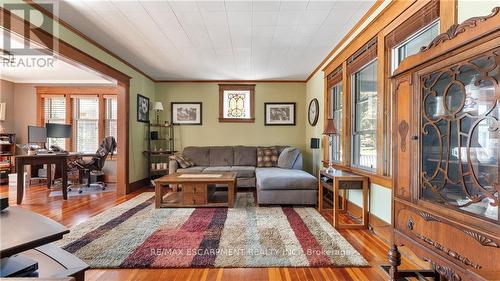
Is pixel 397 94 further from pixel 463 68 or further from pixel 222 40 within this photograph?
pixel 222 40

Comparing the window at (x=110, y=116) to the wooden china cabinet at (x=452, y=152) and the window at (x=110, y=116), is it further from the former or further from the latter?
the wooden china cabinet at (x=452, y=152)

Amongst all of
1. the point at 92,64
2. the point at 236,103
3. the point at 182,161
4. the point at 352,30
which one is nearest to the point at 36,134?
the point at 92,64

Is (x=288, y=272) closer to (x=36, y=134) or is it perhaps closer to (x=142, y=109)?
(x=142, y=109)

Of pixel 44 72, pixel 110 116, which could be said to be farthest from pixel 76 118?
pixel 44 72

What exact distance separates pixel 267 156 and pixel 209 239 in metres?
3.25

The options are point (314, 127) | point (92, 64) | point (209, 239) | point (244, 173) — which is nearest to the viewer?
point (209, 239)

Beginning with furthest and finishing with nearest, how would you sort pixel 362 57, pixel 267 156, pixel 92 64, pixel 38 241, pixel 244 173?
pixel 267 156
pixel 244 173
pixel 92 64
pixel 362 57
pixel 38 241

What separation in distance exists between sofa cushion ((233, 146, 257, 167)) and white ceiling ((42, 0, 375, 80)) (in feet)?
6.26

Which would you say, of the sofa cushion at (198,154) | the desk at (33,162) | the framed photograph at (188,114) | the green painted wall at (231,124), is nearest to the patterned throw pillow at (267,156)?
the green painted wall at (231,124)

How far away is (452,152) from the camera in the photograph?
1.19 meters

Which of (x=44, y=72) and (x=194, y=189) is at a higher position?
(x=44, y=72)

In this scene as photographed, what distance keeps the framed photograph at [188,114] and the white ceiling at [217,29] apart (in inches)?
52.9

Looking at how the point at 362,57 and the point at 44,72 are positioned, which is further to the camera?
the point at 44,72

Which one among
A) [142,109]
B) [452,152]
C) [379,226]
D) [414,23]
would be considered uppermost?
[414,23]
